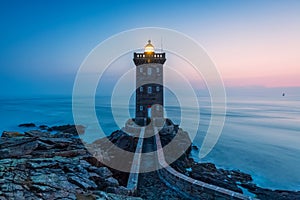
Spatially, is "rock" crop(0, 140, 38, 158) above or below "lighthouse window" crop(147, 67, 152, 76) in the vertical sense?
below

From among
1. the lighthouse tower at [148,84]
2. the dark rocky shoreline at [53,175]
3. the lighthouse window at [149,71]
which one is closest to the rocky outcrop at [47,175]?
the dark rocky shoreline at [53,175]

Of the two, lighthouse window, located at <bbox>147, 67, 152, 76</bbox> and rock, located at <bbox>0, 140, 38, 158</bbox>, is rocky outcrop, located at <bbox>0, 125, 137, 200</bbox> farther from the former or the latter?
lighthouse window, located at <bbox>147, 67, 152, 76</bbox>

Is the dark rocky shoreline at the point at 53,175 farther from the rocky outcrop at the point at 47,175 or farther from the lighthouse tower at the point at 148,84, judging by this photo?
the lighthouse tower at the point at 148,84

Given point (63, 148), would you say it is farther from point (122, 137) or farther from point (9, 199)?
point (122, 137)

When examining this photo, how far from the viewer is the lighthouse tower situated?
47.2 ft

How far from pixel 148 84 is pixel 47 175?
11275 mm

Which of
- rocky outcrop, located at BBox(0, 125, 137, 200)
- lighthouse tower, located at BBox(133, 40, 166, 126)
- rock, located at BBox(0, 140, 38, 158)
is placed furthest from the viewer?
lighthouse tower, located at BBox(133, 40, 166, 126)

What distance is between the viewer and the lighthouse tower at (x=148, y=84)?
567 inches

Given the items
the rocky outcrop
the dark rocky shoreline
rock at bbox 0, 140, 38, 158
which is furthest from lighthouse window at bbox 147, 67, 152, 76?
rock at bbox 0, 140, 38, 158

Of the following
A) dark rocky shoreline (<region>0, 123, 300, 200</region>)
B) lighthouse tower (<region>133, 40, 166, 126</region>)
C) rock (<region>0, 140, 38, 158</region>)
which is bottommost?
dark rocky shoreline (<region>0, 123, 300, 200</region>)

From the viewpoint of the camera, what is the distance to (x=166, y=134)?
12641 mm

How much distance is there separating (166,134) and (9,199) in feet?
33.5

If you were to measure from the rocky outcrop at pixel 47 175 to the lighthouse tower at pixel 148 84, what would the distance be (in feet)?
29.8

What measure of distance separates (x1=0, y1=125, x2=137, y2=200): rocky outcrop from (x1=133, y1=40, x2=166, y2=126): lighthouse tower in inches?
358
